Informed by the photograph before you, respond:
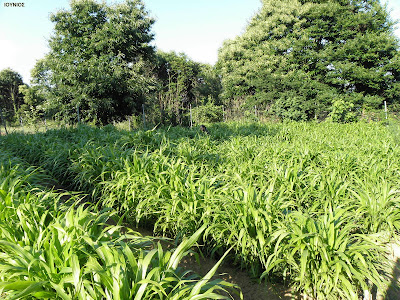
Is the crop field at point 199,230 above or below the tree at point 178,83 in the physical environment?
below

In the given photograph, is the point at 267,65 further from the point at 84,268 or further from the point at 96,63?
the point at 84,268

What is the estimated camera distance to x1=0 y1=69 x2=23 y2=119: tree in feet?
99.6

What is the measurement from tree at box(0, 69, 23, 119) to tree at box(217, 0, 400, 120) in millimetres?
28154

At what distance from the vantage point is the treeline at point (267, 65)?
39.7 feet

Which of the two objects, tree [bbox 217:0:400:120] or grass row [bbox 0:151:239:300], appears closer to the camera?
grass row [bbox 0:151:239:300]

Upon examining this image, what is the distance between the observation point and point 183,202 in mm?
2129

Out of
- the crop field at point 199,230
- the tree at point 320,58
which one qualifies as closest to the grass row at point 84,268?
the crop field at point 199,230

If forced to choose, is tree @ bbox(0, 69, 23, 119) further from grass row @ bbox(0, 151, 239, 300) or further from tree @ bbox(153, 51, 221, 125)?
grass row @ bbox(0, 151, 239, 300)

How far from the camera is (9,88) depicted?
31.4 meters

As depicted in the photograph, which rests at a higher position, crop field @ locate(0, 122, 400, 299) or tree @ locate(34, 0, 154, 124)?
tree @ locate(34, 0, 154, 124)

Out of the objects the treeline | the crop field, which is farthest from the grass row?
the treeline

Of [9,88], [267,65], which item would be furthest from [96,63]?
[9,88]

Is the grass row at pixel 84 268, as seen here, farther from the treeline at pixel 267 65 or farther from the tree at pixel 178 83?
the tree at pixel 178 83

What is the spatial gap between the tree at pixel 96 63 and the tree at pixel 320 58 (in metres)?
7.55
